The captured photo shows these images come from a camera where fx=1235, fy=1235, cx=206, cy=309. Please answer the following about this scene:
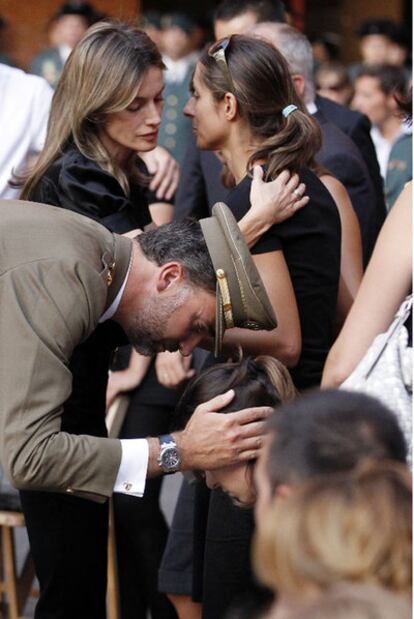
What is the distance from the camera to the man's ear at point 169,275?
8.96 ft

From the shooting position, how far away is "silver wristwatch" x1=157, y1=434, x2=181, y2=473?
2.74 meters

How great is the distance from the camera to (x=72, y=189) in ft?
10.3

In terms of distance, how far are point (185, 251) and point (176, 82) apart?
4630 millimetres

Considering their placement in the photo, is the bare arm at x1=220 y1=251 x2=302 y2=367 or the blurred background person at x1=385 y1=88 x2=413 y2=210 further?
the blurred background person at x1=385 y1=88 x2=413 y2=210

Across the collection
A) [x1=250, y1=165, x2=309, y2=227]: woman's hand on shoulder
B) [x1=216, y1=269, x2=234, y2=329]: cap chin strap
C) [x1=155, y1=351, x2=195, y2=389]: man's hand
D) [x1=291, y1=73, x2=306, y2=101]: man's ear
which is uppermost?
[x1=250, y1=165, x2=309, y2=227]: woman's hand on shoulder

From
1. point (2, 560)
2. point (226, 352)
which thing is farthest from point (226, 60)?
point (2, 560)

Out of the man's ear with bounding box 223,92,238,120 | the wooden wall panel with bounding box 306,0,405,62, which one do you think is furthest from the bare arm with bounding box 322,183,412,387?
the wooden wall panel with bounding box 306,0,405,62

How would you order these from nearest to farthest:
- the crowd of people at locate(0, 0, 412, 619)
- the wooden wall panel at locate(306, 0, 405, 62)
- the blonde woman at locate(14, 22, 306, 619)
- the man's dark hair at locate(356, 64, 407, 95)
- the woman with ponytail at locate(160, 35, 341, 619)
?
1. the crowd of people at locate(0, 0, 412, 619)
2. the woman with ponytail at locate(160, 35, 341, 619)
3. the blonde woman at locate(14, 22, 306, 619)
4. the man's dark hair at locate(356, 64, 407, 95)
5. the wooden wall panel at locate(306, 0, 405, 62)

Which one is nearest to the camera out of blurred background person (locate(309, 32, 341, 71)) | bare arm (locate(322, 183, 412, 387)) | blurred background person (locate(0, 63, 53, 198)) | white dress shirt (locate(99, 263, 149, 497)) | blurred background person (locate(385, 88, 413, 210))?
bare arm (locate(322, 183, 412, 387))

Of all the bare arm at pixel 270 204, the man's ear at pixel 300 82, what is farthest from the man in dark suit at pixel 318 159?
the bare arm at pixel 270 204

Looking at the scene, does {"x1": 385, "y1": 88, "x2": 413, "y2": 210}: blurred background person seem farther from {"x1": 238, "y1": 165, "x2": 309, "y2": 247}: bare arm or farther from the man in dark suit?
{"x1": 238, "y1": 165, "x2": 309, "y2": 247}: bare arm

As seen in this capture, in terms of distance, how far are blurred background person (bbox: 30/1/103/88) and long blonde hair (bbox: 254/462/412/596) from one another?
20.3 feet

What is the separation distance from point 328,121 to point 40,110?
44.6 inches

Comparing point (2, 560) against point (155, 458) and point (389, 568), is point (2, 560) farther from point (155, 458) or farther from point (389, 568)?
point (389, 568)
